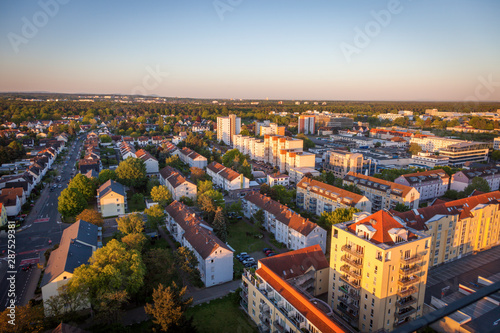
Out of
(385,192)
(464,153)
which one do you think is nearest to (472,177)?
(385,192)

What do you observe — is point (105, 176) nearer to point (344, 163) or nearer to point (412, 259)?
point (344, 163)

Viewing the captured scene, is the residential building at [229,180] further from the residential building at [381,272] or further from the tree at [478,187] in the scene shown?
the tree at [478,187]

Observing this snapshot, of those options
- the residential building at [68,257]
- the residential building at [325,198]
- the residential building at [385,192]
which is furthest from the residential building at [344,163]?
the residential building at [68,257]

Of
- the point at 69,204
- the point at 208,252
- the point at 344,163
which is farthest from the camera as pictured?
the point at 344,163

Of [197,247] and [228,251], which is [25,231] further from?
[228,251]

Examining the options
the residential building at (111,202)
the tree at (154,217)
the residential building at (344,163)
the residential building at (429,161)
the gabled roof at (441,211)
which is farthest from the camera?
the residential building at (429,161)
